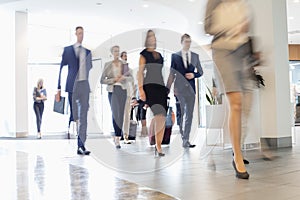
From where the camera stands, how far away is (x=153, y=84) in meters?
3.82

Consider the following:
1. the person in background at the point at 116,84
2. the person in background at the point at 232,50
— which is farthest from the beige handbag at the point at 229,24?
the person in background at the point at 116,84

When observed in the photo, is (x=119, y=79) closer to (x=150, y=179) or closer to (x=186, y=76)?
(x=186, y=76)

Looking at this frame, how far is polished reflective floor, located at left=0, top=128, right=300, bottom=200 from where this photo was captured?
2.09 metres

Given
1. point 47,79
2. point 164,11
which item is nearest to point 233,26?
point 164,11

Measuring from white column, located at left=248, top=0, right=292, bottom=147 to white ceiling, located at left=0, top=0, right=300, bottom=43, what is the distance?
290 centimetres

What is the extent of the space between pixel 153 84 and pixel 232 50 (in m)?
1.38

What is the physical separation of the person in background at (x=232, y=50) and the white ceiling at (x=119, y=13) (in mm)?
5269

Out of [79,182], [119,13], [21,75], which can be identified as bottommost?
[79,182]

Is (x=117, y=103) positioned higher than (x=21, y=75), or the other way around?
(x=21, y=75)

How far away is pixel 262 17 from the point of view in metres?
4.95

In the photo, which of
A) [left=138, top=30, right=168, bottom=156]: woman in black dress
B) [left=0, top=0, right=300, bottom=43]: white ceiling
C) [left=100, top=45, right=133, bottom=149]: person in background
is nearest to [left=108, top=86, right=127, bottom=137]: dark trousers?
[left=100, top=45, right=133, bottom=149]: person in background

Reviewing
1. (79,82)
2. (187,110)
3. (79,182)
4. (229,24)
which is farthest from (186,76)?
(79,182)

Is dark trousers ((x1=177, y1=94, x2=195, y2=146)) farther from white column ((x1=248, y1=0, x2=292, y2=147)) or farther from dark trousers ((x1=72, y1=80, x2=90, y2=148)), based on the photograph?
dark trousers ((x1=72, y1=80, x2=90, y2=148))

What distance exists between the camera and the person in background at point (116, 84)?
201 inches
